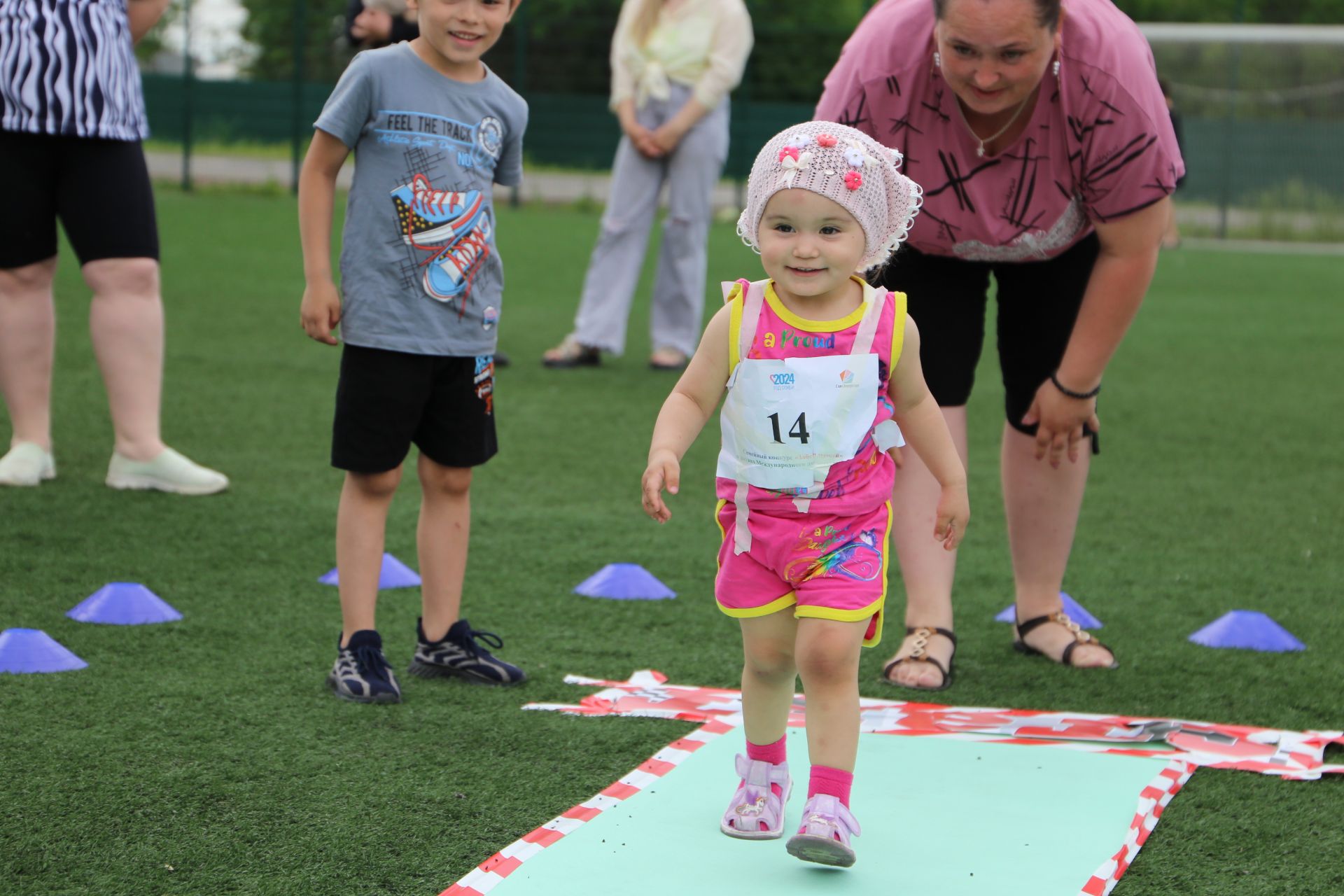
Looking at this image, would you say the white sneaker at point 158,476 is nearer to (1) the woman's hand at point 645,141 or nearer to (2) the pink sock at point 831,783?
(2) the pink sock at point 831,783

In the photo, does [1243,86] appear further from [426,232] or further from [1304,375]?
[426,232]

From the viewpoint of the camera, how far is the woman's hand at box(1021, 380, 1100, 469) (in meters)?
3.21

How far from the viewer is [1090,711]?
312cm

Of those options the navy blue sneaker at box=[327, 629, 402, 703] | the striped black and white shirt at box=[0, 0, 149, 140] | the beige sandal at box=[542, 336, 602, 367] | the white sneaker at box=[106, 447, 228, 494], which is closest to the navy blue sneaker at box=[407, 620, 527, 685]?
the navy blue sneaker at box=[327, 629, 402, 703]

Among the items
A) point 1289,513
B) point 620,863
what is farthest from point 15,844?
point 1289,513

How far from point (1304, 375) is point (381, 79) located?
628 centimetres

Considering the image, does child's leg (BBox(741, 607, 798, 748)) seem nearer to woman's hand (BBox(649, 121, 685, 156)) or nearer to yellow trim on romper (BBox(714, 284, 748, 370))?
yellow trim on romper (BBox(714, 284, 748, 370))

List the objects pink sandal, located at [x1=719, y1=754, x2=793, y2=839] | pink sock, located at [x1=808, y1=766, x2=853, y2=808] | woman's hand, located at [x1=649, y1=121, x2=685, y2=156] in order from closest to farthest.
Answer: pink sock, located at [x1=808, y1=766, x2=853, y2=808], pink sandal, located at [x1=719, y1=754, x2=793, y2=839], woman's hand, located at [x1=649, y1=121, x2=685, y2=156]

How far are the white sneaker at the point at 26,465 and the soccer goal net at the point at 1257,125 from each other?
17901 millimetres

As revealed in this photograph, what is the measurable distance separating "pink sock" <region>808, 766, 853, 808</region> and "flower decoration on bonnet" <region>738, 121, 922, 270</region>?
2.53ft

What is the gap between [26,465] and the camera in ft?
15.1

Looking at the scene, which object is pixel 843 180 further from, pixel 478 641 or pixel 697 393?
pixel 478 641

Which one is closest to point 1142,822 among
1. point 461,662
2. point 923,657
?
point 923,657

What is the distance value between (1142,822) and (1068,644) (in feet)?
3.16
